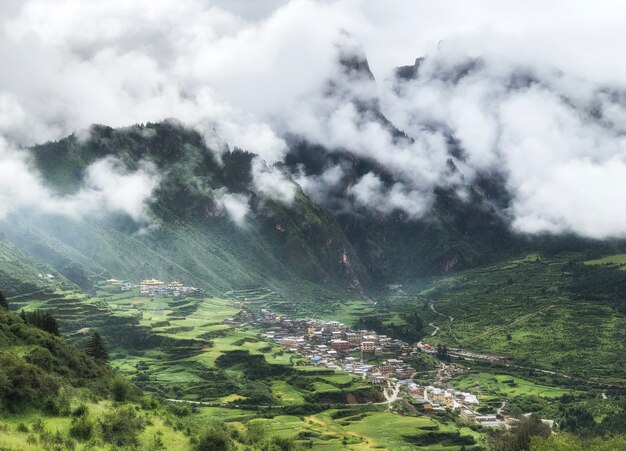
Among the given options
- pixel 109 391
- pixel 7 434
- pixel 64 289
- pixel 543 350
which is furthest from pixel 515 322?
pixel 7 434

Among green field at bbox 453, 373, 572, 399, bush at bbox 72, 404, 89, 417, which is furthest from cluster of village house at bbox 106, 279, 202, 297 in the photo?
bush at bbox 72, 404, 89, 417

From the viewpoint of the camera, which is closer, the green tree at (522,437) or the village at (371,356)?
the green tree at (522,437)

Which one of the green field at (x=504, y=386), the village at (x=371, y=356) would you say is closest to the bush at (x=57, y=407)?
the village at (x=371, y=356)

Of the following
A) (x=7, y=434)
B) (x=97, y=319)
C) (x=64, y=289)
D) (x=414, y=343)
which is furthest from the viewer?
(x=414, y=343)

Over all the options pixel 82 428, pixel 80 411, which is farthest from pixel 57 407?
pixel 82 428

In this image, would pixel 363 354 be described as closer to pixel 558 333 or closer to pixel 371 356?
pixel 371 356

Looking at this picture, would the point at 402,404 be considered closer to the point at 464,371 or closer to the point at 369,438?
the point at 369,438

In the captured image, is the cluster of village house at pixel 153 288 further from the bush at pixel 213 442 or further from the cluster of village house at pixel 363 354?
the bush at pixel 213 442
